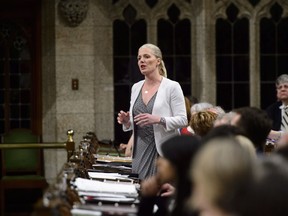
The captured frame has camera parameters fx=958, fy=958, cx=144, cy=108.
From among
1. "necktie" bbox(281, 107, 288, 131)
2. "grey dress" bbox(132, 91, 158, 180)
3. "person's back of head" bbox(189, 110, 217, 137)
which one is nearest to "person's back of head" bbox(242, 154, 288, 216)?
"person's back of head" bbox(189, 110, 217, 137)

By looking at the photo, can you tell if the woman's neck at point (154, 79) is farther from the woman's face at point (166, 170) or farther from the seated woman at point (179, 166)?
the woman's face at point (166, 170)

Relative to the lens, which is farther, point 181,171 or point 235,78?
point 235,78

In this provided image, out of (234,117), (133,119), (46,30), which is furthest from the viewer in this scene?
(46,30)

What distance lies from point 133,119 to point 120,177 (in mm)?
566

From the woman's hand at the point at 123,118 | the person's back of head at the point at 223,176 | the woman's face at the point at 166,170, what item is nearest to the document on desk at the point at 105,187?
the woman's hand at the point at 123,118

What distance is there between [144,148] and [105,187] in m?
1.30

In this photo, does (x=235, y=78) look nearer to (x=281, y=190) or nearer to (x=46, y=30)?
(x=46, y=30)

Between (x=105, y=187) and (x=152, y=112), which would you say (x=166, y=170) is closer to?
(x=105, y=187)

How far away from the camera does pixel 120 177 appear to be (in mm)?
6121

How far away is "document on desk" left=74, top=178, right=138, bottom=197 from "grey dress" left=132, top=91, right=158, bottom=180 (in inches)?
37.4

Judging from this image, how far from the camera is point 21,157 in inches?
424

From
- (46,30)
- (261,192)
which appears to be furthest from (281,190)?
(46,30)

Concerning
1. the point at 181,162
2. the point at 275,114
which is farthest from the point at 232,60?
the point at 181,162

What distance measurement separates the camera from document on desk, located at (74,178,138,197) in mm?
5102
